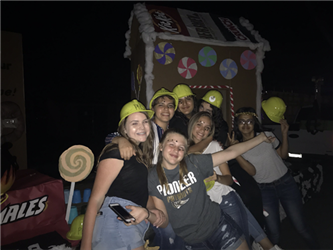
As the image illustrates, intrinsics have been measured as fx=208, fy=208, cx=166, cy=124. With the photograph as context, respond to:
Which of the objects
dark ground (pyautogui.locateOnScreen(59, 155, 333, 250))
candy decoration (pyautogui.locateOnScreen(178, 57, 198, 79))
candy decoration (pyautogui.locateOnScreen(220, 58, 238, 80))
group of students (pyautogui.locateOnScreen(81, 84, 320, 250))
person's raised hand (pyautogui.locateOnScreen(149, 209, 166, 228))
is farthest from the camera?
candy decoration (pyautogui.locateOnScreen(220, 58, 238, 80))

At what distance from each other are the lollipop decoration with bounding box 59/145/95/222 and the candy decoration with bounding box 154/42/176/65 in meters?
3.20

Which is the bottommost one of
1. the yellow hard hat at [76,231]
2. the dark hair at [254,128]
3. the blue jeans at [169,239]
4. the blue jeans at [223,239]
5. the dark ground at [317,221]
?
the dark ground at [317,221]

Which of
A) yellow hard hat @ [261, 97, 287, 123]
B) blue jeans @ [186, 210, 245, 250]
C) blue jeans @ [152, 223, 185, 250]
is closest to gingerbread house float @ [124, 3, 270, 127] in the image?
yellow hard hat @ [261, 97, 287, 123]

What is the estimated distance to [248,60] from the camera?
5938mm

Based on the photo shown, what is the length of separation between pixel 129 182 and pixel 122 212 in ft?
0.89

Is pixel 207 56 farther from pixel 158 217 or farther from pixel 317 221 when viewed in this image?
pixel 158 217

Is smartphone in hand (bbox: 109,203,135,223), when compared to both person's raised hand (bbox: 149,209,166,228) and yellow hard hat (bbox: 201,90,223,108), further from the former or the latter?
yellow hard hat (bbox: 201,90,223,108)

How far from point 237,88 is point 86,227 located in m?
5.34

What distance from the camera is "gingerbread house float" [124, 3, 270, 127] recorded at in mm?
5258

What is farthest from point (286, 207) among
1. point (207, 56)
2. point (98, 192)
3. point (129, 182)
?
point (207, 56)

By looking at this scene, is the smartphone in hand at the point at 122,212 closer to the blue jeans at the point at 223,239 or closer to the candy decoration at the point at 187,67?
the blue jeans at the point at 223,239

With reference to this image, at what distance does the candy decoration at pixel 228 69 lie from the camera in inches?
229

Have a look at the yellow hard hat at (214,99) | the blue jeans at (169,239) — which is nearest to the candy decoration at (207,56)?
the yellow hard hat at (214,99)

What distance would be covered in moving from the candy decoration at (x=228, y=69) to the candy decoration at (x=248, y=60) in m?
0.28
